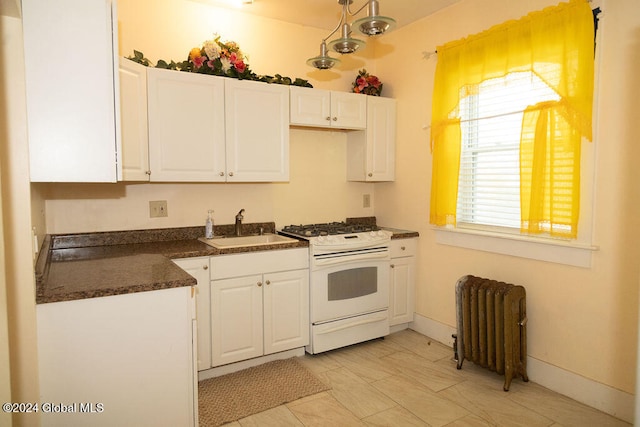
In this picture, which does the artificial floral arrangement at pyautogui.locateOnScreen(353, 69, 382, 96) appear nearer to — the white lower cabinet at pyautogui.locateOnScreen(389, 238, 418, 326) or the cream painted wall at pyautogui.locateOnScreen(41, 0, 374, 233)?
the cream painted wall at pyautogui.locateOnScreen(41, 0, 374, 233)

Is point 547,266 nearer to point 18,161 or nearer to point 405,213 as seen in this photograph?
point 405,213

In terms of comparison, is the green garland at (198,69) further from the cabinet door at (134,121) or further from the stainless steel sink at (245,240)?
the stainless steel sink at (245,240)

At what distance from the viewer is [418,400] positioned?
100 inches

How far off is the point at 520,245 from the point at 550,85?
1.08 metres

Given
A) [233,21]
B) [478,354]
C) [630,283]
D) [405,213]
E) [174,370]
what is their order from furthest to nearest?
[405,213]
[233,21]
[478,354]
[630,283]
[174,370]

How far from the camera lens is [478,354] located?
282cm

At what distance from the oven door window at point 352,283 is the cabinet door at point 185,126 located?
122cm

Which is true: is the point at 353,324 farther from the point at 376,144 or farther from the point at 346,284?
the point at 376,144

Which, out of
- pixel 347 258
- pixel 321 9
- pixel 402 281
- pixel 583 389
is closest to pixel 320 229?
pixel 347 258

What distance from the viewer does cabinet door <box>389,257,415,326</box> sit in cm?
357

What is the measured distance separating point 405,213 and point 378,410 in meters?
1.90

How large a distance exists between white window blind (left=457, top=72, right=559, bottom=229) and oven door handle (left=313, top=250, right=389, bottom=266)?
2.33 ft

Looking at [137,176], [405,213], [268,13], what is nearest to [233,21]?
[268,13]

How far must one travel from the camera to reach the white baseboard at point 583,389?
229cm
